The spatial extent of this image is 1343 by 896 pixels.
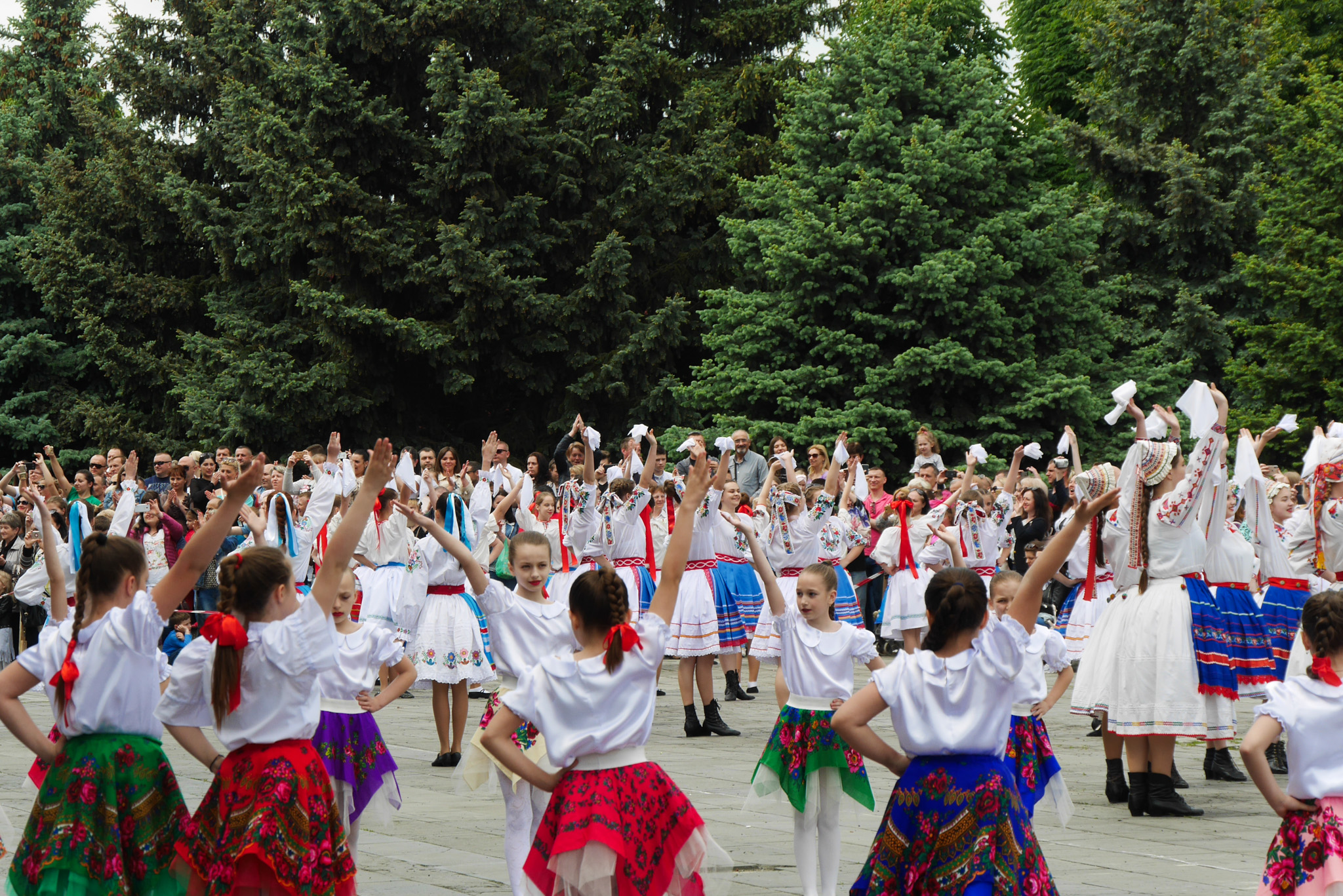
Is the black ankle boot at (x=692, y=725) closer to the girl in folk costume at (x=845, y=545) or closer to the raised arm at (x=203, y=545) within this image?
the girl in folk costume at (x=845, y=545)

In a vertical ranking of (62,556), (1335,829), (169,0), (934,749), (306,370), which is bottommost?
(1335,829)

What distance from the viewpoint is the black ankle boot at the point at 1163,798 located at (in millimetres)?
8625

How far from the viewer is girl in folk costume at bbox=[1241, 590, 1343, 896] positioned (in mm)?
4824

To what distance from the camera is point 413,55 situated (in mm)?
29234

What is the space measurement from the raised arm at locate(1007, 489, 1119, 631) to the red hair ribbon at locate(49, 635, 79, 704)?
3084 millimetres

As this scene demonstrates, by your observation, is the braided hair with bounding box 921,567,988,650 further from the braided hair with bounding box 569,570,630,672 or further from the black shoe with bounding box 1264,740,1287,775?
the black shoe with bounding box 1264,740,1287,775

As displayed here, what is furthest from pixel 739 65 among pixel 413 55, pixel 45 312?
pixel 45 312

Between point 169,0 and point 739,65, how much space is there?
12.6 metres

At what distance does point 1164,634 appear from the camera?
28.5 ft

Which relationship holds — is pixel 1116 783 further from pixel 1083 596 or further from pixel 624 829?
pixel 624 829

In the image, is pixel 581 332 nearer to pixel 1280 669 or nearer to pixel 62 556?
pixel 62 556

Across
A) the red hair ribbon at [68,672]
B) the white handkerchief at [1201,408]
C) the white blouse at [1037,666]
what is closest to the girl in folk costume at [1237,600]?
the white handkerchief at [1201,408]

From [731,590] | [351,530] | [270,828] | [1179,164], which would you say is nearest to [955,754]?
[351,530]

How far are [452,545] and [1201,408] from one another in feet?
15.8
